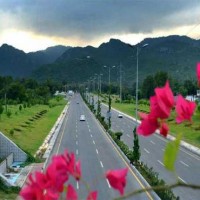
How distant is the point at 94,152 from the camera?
36.2 metres

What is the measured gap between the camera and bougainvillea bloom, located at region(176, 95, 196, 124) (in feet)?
4.93

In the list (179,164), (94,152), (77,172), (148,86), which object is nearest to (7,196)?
(179,164)

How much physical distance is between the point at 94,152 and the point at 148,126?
3497 centimetres

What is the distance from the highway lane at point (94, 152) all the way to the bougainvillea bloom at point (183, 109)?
1549 cm

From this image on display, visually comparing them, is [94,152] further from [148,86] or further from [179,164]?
[148,86]

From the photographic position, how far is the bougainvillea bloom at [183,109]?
4.93 feet

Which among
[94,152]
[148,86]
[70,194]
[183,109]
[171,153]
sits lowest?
[94,152]

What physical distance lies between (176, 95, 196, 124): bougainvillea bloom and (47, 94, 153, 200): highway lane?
15.5m

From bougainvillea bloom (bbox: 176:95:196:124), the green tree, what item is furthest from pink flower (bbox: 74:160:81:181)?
the green tree

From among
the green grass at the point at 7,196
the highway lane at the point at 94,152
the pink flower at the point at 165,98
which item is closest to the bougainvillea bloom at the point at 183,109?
the pink flower at the point at 165,98

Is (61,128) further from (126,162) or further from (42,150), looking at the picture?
(126,162)

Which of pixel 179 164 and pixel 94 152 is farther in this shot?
pixel 94 152

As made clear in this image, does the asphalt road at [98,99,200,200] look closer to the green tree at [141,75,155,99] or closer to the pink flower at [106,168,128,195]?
the pink flower at [106,168,128,195]

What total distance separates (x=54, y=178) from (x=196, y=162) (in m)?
31.2
